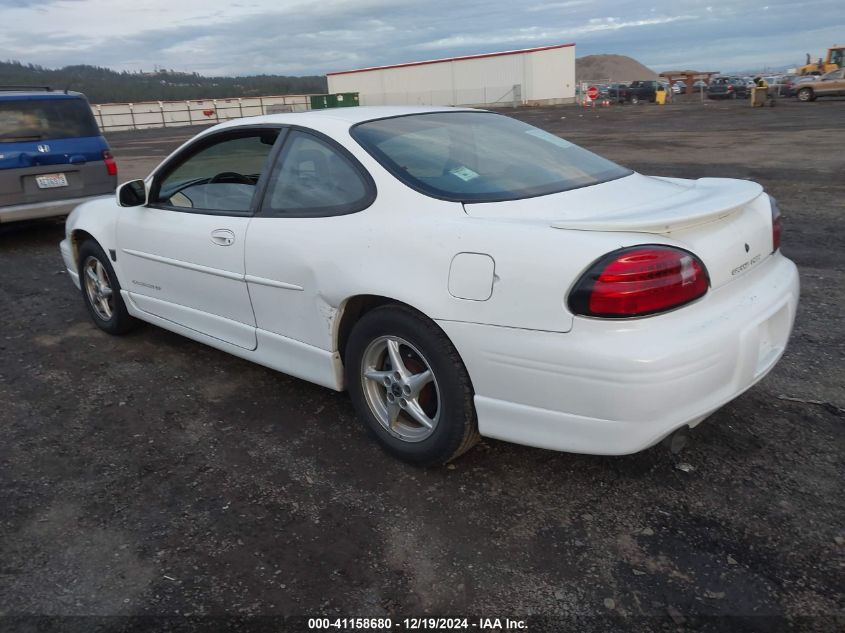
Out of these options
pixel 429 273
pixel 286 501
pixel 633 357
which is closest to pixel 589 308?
pixel 633 357

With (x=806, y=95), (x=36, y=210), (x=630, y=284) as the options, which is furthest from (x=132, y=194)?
(x=806, y=95)

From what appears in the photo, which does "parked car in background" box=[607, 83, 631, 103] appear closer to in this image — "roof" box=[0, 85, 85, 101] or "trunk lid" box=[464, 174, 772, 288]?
"roof" box=[0, 85, 85, 101]

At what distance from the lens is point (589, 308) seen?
237 centimetres

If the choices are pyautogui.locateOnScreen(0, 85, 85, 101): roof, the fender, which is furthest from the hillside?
the fender

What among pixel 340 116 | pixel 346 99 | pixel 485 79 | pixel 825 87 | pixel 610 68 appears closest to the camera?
pixel 340 116

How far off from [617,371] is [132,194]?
330 centimetres

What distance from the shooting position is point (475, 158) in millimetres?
3213

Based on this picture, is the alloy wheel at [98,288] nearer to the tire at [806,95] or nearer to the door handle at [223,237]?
the door handle at [223,237]

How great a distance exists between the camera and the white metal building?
48.9 m

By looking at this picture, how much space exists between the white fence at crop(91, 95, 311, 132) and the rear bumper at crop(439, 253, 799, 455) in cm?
4548

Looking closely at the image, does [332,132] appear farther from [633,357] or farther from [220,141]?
[633,357]

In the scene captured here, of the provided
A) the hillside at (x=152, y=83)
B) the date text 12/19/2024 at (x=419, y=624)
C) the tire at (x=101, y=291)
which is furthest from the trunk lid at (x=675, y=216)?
the hillside at (x=152, y=83)

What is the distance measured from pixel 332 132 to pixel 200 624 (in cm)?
219

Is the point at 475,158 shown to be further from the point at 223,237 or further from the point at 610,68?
the point at 610,68
